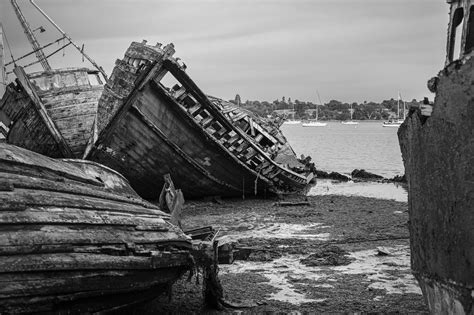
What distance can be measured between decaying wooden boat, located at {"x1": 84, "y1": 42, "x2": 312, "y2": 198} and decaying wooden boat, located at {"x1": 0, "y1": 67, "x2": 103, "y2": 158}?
257 cm

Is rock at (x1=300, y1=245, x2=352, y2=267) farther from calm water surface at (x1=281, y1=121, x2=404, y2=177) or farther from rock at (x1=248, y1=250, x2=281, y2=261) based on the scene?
calm water surface at (x1=281, y1=121, x2=404, y2=177)

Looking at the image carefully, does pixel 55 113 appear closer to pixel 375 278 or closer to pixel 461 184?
pixel 375 278

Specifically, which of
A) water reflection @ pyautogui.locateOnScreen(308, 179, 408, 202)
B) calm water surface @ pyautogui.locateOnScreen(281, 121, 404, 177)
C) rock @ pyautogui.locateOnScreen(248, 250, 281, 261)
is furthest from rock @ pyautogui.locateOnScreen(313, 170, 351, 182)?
rock @ pyautogui.locateOnScreen(248, 250, 281, 261)

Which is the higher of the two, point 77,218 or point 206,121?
point 206,121

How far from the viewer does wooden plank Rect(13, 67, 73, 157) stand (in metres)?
17.9

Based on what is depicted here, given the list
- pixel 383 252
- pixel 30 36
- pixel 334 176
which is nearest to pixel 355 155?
pixel 334 176

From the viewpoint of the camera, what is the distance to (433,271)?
521cm

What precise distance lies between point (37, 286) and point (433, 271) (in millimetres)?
3370

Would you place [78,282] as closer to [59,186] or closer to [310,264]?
[59,186]

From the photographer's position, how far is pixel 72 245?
17.4 feet

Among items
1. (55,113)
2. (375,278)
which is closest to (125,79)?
(55,113)

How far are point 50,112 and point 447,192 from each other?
15.4m

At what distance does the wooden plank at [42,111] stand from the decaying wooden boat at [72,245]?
11.7 metres

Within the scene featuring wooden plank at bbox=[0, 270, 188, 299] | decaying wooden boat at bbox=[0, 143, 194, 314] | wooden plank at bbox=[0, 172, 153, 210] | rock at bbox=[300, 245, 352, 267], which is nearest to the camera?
wooden plank at bbox=[0, 270, 188, 299]
